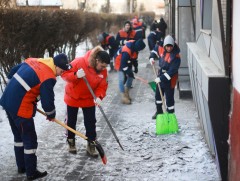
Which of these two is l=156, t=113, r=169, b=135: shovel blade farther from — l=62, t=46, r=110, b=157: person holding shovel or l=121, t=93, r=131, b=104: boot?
l=121, t=93, r=131, b=104: boot

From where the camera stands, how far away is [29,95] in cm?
450

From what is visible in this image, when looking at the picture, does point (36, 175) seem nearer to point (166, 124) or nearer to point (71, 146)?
point (71, 146)

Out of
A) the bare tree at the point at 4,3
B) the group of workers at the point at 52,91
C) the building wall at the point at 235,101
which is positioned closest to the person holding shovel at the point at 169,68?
the group of workers at the point at 52,91

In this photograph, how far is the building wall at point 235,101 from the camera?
3.58 m

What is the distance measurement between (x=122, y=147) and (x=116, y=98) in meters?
3.53

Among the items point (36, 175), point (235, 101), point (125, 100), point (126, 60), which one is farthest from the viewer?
point (125, 100)

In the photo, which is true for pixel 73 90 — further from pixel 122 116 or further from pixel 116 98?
pixel 116 98

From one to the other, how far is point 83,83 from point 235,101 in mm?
2236

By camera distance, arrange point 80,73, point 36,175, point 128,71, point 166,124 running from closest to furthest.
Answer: point 36,175 → point 80,73 → point 166,124 → point 128,71

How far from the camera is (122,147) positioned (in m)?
5.85

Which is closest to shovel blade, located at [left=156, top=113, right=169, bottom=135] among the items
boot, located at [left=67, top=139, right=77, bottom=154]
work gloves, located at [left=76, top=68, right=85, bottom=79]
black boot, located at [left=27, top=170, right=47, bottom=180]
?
boot, located at [left=67, top=139, right=77, bottom=154]

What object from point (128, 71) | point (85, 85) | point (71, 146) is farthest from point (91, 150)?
point (128, 71)

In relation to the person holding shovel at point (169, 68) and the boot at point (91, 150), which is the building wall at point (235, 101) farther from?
the person holding shovel at point (169, 68)

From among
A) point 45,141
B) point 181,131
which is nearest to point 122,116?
point 181,131
